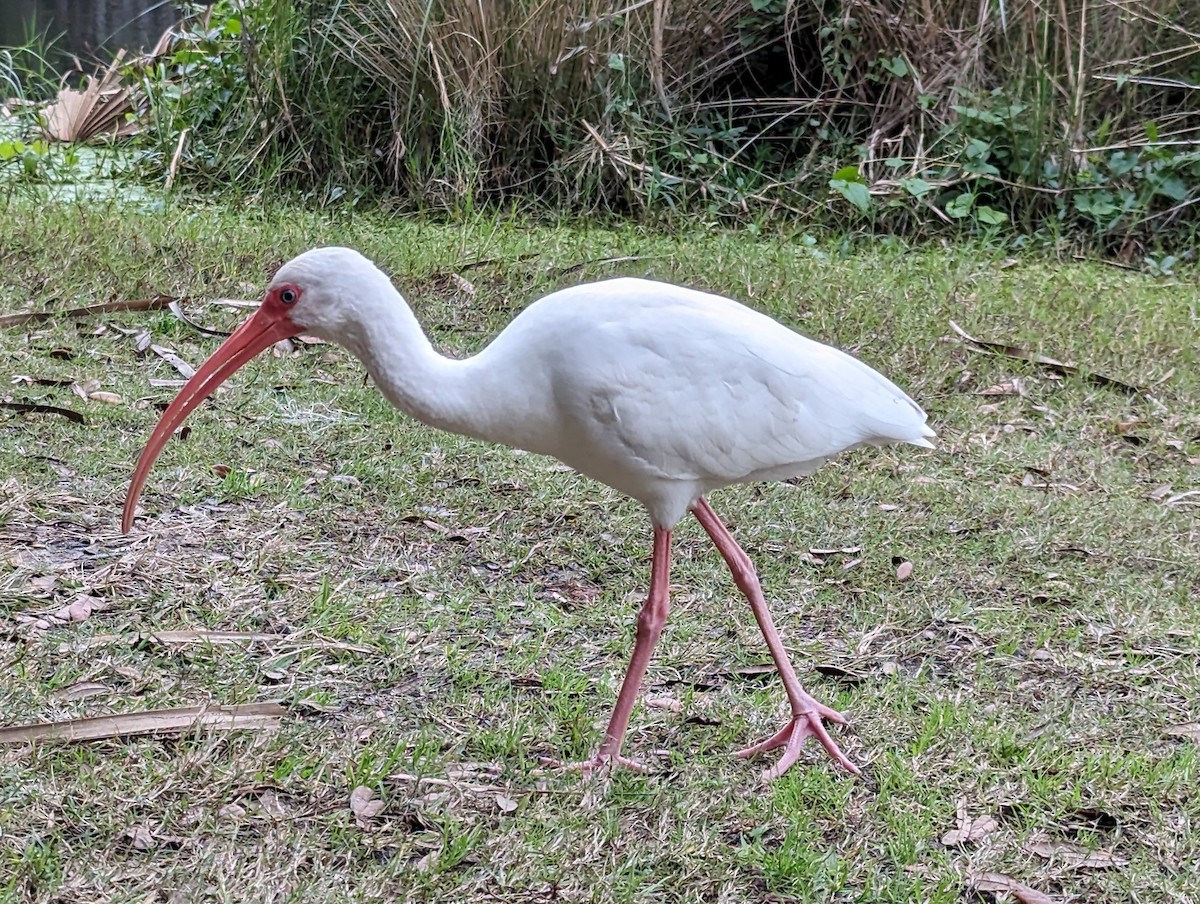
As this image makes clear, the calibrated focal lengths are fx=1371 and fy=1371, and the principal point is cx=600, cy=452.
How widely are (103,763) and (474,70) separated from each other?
5699 mm

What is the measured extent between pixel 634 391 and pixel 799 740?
0.95m

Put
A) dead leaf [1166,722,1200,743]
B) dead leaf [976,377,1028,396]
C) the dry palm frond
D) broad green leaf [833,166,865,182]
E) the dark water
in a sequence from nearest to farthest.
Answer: dead leaf [1166,722,1200,743]
dead leaf [976,377,1028,396]
broad green leaf [833,166,865,182]
the dry palm frond
the dark water

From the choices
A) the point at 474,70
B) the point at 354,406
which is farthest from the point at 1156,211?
the point at 354,406

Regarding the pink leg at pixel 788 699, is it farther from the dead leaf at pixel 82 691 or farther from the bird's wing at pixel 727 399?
the dead leaf at pixel 82 691

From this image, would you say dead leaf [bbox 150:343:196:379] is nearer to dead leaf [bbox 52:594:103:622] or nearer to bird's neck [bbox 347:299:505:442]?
dead leaf [bbox 52:594:103:622]

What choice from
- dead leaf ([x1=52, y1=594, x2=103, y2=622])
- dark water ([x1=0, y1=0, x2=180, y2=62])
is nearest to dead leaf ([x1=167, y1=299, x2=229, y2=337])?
dead leaf ([x1=52, y1=594, x2=103, y2=622])

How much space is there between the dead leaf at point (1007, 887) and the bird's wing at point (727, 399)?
1063mm

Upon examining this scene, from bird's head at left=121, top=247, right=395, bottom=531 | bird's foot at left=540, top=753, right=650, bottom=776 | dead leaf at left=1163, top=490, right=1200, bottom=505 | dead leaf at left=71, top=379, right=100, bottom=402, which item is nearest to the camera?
bird's head at left=121, top=247, right=395, bottom=531

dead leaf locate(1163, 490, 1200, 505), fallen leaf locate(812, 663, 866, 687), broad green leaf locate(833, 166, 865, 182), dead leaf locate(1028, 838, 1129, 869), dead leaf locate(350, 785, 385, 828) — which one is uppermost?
broad green leaf locate(833, 166, 865, 182)

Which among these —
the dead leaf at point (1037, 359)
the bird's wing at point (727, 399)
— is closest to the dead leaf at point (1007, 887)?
the bird's wing at point (727, 399)

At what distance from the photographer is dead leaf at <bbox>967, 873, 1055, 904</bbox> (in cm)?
277

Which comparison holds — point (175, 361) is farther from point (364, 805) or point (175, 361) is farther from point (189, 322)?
point (364, 805)

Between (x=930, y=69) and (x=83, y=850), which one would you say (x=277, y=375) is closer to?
(x=83, y=850)

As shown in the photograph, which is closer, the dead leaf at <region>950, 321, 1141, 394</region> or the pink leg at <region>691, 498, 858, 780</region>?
the pink leg at <region>691, 498, 858, 780</region>
